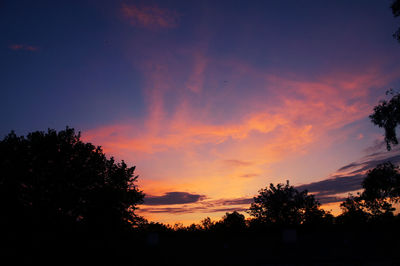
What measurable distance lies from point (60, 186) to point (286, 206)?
60891 mm

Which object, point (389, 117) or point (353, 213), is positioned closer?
point (389, 117)

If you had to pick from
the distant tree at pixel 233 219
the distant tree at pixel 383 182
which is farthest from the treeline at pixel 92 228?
the distant tree at pixel 233 219

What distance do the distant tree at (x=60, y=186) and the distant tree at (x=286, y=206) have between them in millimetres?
48261

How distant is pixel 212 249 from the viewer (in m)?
29.7

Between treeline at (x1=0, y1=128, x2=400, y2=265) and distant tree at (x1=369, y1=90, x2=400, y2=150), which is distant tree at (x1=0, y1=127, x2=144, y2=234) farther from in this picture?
distant tree at (x1=369, y1=90, x2=400, y2=150)

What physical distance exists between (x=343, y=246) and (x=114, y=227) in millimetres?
25761

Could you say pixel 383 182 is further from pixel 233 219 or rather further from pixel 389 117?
pixel 233 219

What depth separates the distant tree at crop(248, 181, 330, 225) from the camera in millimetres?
74500

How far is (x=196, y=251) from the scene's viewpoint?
29.4 m

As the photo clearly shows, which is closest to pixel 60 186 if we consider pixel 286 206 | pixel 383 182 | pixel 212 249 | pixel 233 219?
pixel 212 249

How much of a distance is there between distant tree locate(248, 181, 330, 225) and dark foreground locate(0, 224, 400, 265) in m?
44.4

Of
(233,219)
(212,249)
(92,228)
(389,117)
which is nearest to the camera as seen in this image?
(389,117)

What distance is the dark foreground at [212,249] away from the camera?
2503 cm

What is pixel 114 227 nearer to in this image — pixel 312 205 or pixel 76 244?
pixel 76 244
